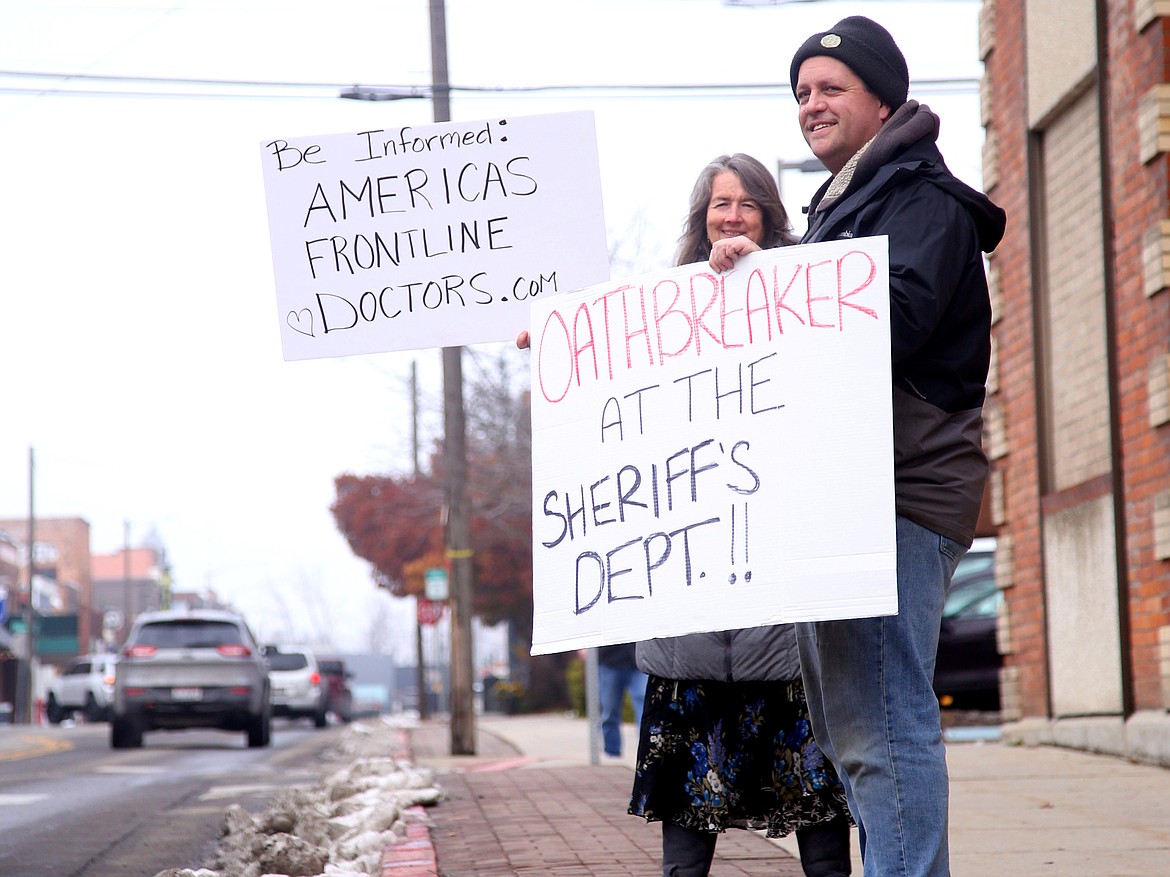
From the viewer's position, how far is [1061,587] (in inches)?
416

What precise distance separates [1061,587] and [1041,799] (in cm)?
316

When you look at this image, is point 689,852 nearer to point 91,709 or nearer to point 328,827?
point 328,827

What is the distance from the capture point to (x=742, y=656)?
4180mm

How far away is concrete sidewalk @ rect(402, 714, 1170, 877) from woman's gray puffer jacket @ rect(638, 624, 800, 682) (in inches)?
68.5

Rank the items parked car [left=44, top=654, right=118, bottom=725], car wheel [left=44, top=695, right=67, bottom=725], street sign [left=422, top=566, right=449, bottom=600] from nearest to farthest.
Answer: street sign [left=422, top=566, right=449, bottom=600] < parked car [left=44, top=654, right=118, bottom=725] < car wheel [left=44, top=695, right=67, bottom=725]

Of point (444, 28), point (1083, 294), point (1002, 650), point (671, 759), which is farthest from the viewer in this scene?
point (444, 28)

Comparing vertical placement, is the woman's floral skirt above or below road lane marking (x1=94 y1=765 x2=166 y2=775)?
above

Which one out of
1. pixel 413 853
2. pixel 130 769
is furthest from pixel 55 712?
pixel 413 853

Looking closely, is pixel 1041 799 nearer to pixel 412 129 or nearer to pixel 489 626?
pixel 412 129

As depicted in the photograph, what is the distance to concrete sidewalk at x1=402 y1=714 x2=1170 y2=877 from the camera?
5.83 m

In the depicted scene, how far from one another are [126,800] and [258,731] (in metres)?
8.48

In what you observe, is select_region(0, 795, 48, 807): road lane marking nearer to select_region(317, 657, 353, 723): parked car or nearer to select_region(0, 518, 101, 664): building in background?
select_region(317, 657, 353, 723): parked car

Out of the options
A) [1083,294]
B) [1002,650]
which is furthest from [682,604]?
[1002,650]

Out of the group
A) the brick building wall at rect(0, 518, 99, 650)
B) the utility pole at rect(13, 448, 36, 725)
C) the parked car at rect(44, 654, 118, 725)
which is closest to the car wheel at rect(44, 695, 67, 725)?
the parked car at rect(44, 654, 118, 725)
